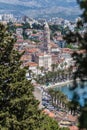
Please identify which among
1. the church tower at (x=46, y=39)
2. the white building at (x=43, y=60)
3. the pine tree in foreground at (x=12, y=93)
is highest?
the pine tree in foreground at (x=12, y=93)

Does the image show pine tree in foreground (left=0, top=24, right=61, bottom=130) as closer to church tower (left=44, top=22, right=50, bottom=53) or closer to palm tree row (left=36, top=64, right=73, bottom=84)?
palm tree row (left=36, top=64, right=73, bottom=84)

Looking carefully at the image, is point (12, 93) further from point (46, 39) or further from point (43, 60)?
point (46, 39)

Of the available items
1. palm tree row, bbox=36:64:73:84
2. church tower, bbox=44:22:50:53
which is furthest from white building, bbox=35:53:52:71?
palm tree row, bbox=36:64:73:84

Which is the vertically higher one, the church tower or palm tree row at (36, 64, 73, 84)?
the church tower

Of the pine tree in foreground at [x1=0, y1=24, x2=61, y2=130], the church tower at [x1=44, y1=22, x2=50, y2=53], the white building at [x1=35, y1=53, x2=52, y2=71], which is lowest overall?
the white building at [x1=35, y1=53, x2=52, y2=71]

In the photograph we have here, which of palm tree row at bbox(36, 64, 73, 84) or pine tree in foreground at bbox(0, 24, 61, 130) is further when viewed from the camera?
palm tree row at bbox(36, 64, 73, 84)

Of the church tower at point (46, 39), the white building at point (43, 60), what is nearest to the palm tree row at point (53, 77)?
the white building at point (43, 60)

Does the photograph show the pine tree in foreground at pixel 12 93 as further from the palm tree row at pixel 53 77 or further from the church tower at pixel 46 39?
the church tower at pixel 46 39

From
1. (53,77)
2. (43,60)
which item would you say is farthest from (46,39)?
(53,77)

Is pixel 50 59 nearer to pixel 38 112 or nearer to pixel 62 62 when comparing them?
pixel 62 62

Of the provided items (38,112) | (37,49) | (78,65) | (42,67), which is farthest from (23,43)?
(78,65)
